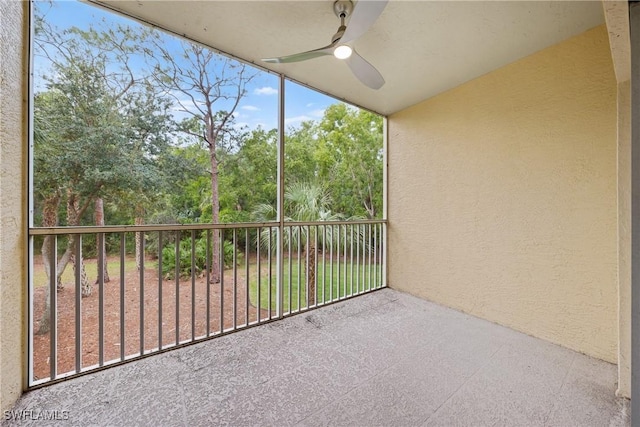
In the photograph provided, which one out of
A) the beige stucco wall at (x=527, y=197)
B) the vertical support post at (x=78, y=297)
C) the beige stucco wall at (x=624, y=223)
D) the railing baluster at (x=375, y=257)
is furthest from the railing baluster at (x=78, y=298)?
the beige stucco wall at (x=624, y=223)

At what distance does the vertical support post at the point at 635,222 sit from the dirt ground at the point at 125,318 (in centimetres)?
237

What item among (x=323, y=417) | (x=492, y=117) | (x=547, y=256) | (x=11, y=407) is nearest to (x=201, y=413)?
(x=323, y=417)

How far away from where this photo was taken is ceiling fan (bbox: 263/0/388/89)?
4.50ft

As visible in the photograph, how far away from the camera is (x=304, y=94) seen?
4.26 meters

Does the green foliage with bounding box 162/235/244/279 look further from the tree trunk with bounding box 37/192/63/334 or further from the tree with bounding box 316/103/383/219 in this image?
the tree with bounding box 316/103/383/219

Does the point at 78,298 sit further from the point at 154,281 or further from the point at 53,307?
the point at 154,281

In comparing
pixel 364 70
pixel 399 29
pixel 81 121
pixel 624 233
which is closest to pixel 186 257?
pixel 81 121

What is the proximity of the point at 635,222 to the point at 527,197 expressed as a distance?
170 cm

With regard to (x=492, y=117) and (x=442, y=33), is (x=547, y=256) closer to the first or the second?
(x=492, y=117)

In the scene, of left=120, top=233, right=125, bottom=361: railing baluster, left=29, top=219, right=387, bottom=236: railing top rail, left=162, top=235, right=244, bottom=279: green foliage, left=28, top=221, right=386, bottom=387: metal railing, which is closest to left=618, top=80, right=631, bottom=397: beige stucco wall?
left=28, top=221, right=386, bottom=387: metal railing

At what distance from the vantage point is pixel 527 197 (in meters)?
2.24

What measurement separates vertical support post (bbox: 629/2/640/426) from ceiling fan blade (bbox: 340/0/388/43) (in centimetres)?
98

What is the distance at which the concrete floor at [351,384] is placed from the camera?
1367 millimetres

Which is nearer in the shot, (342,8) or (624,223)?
(624,223)
